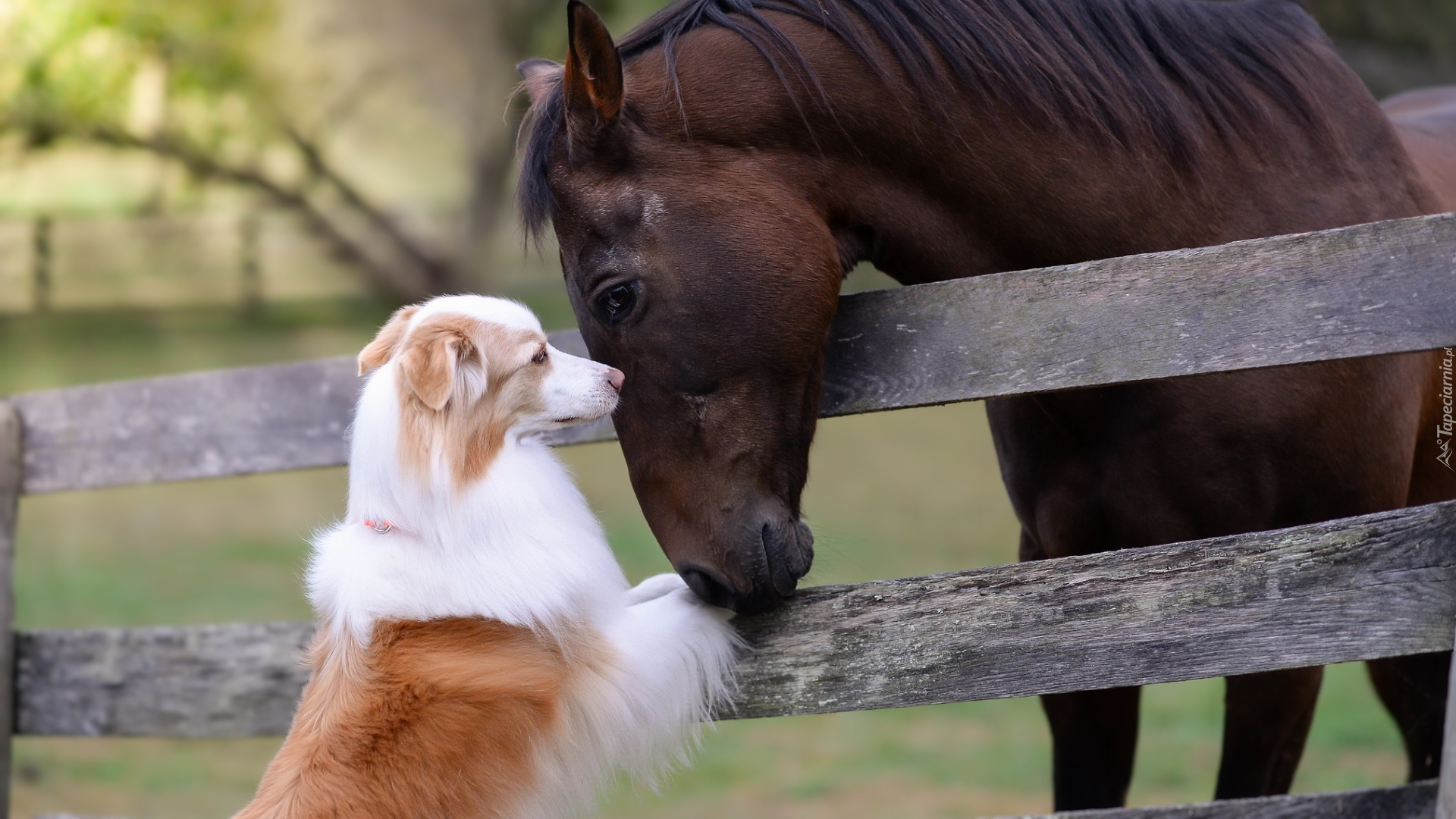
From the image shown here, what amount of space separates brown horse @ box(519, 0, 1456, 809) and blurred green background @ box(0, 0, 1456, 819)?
1.40 feet

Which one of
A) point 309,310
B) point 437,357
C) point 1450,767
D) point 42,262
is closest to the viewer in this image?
point 1450,767

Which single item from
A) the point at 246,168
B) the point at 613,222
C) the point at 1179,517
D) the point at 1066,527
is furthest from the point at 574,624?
the point at 246,168

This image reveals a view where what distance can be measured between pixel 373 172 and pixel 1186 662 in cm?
2229

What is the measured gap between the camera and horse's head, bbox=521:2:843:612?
92.2 inches

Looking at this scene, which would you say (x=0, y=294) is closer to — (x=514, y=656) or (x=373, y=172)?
(x=373, y=172)

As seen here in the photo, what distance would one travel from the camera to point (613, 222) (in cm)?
241

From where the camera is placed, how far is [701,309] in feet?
7.71

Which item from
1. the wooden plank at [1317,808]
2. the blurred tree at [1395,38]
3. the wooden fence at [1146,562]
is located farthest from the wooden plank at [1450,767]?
the blurred tree at [1395,38]

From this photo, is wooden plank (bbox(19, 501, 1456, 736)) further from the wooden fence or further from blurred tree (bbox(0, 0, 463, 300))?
blurred tree (bbox(0, 0, 463, 300))

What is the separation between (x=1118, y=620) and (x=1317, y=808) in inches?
22.1

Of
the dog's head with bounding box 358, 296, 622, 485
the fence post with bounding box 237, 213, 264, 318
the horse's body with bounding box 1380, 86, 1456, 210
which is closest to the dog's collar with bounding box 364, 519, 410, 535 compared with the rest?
the dog's head with bounding box 358, 296, 622, 485

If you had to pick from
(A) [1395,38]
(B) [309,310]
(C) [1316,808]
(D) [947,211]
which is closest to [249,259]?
(B) [309,310]

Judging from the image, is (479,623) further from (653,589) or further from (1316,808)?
(1316,808)

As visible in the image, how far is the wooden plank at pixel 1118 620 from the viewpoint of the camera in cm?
219
